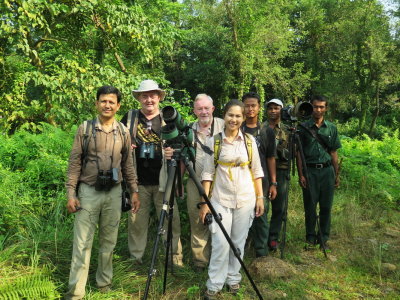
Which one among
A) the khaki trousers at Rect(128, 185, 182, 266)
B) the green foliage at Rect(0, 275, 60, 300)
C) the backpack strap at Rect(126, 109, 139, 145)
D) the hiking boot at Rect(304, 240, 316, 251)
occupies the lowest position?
the hiking boot at Rect(304, 240, 316, 251)

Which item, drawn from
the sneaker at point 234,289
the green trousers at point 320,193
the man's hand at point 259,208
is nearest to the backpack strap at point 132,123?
the man's hand at point 259,208

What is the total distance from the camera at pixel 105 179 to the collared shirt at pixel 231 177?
856 mm

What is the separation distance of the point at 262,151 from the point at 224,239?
128 cm

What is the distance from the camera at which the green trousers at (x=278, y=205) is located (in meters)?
4.35

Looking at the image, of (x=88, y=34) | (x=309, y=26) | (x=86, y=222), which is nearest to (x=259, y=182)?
(x=86, y=222)

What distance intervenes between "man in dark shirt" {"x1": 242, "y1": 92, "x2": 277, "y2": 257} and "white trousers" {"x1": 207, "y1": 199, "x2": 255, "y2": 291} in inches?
30.6

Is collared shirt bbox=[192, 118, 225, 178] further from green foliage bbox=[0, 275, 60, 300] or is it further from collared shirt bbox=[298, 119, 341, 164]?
green foliage bbox=[0, 275, 60, 300]

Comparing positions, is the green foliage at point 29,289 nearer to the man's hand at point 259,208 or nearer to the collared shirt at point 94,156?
the collared shirt at point 94,156

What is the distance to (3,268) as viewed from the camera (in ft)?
10.4

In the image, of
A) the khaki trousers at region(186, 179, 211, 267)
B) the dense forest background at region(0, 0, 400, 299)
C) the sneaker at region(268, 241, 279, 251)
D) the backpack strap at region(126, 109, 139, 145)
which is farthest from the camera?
the sneaker at region(268, 241, 279, 251)

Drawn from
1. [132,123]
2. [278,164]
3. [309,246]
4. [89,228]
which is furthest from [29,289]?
[309,246]

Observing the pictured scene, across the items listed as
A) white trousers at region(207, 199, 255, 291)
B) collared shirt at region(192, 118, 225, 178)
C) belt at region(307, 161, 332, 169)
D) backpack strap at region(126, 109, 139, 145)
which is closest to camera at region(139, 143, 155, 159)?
backpack strap at region(126, 109, 139, 145)

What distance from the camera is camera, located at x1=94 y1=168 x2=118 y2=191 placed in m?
2.92

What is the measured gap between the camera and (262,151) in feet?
13.1
